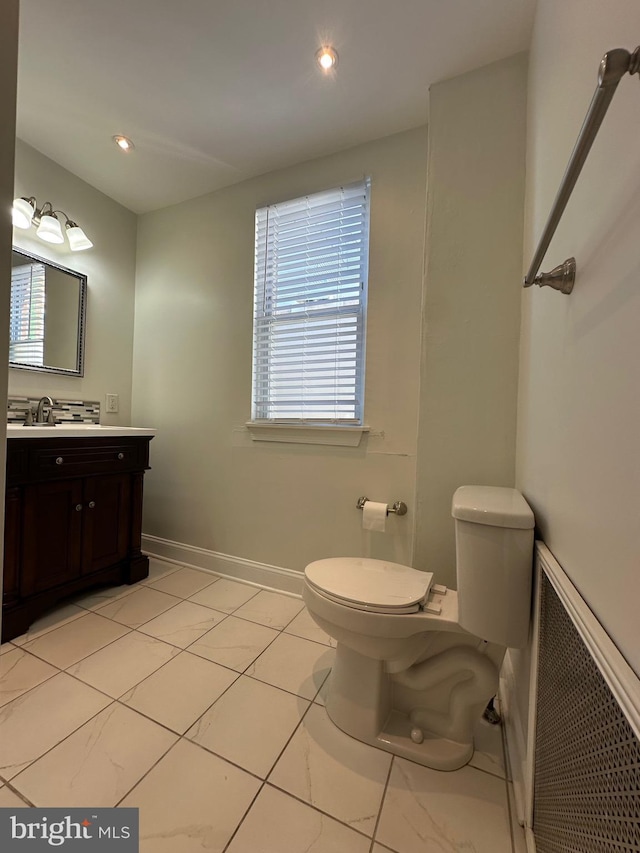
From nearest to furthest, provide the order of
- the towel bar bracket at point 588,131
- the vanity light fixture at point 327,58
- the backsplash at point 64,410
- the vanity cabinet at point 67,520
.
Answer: the towel bar bracket at point 588,131, the vanity light fixture at point 327,58, the vanity cabinet at point 67,520, the backsplash at point 64,410

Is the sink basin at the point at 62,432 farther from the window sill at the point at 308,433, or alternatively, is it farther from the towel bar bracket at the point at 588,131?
the towel bar bracket at the point at 588,131

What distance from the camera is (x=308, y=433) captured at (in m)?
1.83

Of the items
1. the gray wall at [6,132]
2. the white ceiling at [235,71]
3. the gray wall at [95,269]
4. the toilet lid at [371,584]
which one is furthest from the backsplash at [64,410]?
the toilet lid at [371,584]

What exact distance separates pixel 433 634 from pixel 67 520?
1628mm

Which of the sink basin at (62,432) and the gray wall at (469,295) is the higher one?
the gray wall at (469,295)

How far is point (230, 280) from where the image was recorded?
2045 mm

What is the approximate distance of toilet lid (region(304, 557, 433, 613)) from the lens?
0.97 meters

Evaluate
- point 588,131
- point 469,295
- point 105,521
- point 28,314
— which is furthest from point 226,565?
point 588,131

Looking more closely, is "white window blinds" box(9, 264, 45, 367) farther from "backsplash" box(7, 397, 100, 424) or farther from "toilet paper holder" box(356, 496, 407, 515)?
"toilet paper holder" box(356, 496, 407, 515)

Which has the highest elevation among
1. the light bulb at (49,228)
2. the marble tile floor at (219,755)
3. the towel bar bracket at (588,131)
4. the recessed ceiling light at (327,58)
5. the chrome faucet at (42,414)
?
the recessed ceiling light at (327,58)

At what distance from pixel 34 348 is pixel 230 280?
113cm

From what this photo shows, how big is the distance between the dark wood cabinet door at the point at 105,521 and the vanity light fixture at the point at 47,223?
1.32 meters

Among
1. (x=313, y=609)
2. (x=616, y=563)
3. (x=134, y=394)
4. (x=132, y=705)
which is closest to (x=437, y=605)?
(x=313, y=609)

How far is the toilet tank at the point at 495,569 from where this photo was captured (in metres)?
0.84
